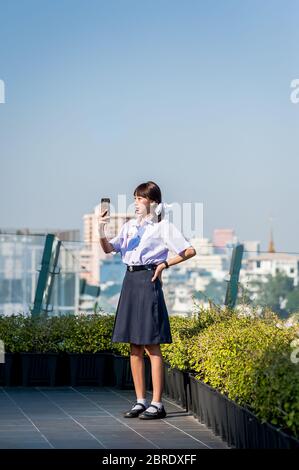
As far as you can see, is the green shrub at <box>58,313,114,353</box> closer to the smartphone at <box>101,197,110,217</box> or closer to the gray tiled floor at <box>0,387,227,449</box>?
the gray tiled floor at <box>0,387,227,449</box>

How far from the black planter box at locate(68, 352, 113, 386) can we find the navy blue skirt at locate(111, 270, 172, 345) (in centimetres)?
166

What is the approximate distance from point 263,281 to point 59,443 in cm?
811

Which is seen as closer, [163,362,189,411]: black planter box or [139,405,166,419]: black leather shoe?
[139,405,166,419]: black leather shoe

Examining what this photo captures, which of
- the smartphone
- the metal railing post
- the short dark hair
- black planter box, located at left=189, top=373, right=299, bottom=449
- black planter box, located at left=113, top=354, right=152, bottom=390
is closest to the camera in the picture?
black planter box, located at left=189, top=373, right=299, bottom=449

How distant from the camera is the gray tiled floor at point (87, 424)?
5727 millimetres

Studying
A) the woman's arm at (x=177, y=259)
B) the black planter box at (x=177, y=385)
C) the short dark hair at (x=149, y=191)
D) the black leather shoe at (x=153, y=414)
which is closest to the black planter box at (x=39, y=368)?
the black planter box at (x=177, y=385)

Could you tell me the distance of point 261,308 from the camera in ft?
24.4

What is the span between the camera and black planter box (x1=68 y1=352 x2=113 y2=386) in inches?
328

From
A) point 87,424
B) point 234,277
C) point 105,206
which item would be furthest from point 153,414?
point 234,277

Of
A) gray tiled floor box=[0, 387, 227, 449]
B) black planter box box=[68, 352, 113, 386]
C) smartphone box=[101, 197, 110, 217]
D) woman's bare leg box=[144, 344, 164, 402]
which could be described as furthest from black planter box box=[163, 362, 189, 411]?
smartphone box=[101, 197, 110, 217]

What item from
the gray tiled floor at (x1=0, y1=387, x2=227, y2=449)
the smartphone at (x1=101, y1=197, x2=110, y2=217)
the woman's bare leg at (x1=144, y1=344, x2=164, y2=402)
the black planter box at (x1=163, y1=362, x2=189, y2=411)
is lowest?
the gray tiled floor at (x1=0, y1=387, x2=227, y2=449)

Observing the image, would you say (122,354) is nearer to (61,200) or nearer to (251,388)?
(251,388)

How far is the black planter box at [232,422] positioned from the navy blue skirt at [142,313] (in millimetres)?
397
